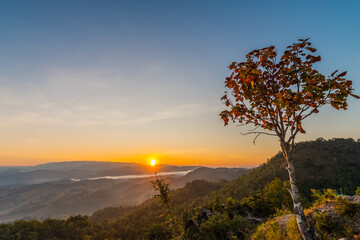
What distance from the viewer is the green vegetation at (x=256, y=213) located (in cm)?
683

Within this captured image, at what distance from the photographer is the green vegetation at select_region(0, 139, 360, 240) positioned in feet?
22.4

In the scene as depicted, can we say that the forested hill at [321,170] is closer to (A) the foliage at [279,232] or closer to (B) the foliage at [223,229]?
(B) the foliage at [223,229]

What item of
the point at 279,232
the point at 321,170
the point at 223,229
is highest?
the point at 279,232

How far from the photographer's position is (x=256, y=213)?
16.2m

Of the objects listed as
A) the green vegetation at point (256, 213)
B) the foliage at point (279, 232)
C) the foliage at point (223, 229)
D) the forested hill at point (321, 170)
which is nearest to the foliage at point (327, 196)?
the green vegetation at point (256, 213)

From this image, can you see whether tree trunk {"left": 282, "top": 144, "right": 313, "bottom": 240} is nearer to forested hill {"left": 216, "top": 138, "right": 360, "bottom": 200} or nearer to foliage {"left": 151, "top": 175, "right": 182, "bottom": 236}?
foliage {"left": 151, "top": 175, "right": 182, "bottom": 236}

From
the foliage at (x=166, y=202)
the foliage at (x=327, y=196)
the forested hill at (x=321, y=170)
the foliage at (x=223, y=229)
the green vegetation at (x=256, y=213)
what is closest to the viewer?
the green vegetation at (x=256, y=213)

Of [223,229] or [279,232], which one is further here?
[223,229]

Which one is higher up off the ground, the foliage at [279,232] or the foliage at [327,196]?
the foliage at [327,196]

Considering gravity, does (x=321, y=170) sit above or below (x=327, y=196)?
below

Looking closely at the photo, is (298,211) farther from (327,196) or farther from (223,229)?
(223,229)

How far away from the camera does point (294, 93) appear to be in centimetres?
564

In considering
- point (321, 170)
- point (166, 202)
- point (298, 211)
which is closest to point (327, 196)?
point (298, 211)

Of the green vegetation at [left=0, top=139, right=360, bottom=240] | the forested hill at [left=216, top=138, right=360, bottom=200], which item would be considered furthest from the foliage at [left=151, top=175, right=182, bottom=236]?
the forested hill at [left=216, top=138, right=360, bottom=200]
